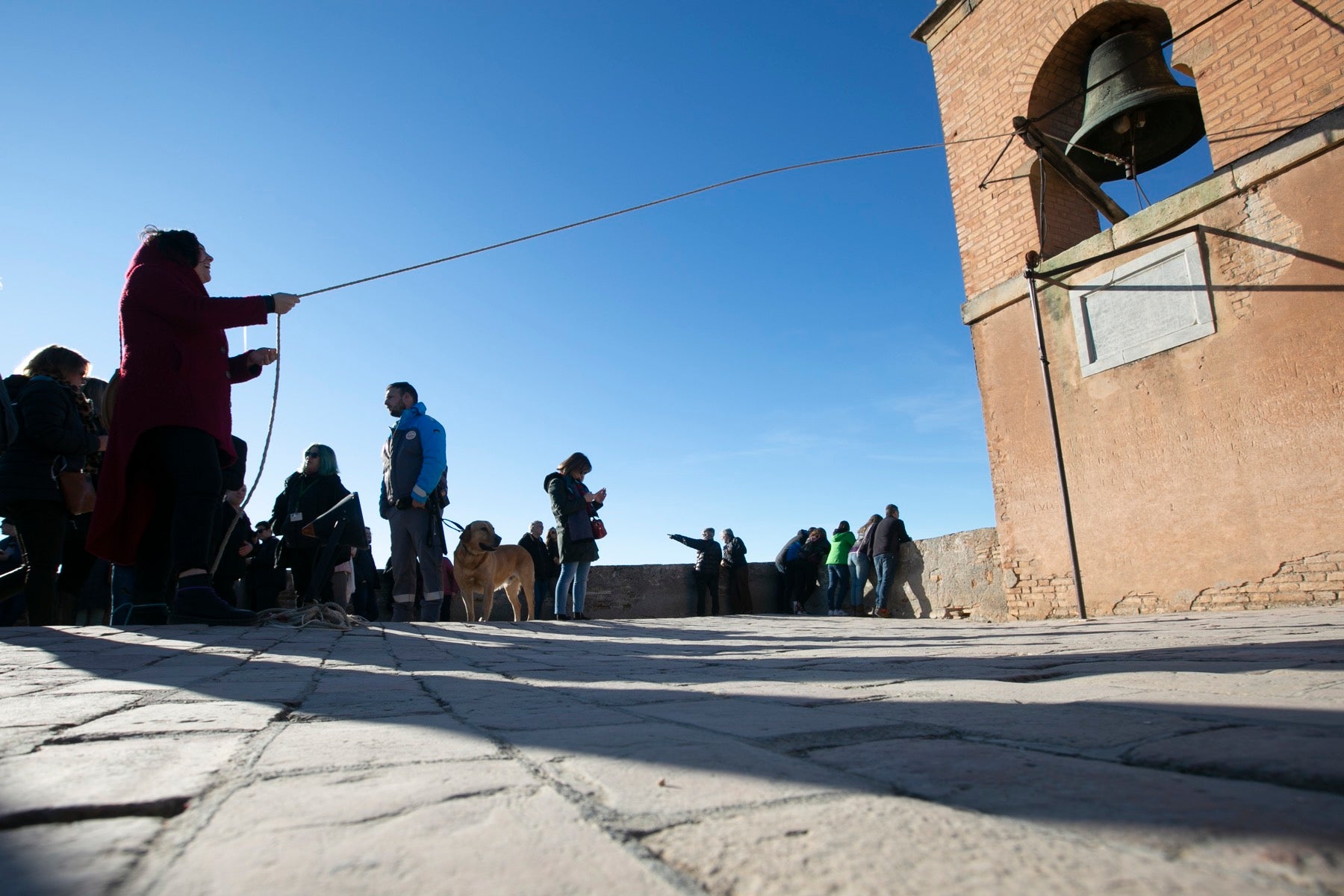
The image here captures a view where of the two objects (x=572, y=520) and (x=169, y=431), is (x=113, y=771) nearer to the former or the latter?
(x=169, y=431)

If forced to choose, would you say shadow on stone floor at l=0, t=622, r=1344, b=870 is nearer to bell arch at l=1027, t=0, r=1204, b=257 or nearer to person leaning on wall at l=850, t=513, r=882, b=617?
bell arch at l=1027, t=0, r=1204, b=257

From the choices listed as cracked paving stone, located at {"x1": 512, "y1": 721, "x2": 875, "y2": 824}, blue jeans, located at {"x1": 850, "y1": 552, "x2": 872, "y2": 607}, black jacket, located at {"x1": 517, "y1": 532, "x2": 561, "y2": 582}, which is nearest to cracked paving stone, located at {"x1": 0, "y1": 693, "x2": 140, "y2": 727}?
cracked paving stone, located at {"x1": 512, "y1": 721, "x2": 875, "y2": 824}

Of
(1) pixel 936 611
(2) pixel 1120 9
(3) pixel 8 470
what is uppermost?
(2) pixel 1120 9

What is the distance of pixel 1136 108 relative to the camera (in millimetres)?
6410

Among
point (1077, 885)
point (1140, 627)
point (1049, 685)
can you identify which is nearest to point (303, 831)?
point (1077, 885)

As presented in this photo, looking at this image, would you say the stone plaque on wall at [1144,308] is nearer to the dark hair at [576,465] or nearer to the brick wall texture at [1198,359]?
the brick wall texture at [1198,359]

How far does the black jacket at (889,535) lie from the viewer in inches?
462

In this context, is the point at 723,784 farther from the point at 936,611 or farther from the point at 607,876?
the point at 936,611

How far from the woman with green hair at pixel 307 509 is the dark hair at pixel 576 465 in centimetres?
217

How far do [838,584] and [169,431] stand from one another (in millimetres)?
10781

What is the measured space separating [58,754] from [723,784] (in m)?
1.07

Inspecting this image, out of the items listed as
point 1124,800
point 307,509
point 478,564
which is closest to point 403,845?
point 1124,800

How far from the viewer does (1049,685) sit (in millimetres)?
1927

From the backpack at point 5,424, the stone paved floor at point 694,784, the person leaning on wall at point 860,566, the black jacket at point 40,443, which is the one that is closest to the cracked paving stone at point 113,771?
the stone paved floor at point 694,784
